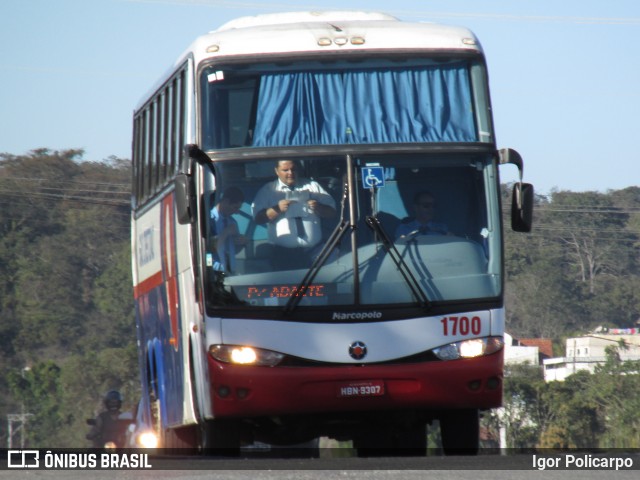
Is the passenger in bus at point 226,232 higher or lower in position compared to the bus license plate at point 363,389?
higher

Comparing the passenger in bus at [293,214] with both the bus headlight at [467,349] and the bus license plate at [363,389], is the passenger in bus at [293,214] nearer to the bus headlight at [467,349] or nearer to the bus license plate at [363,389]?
the bus license plate at [363,389]

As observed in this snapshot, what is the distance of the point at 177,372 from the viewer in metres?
14.1

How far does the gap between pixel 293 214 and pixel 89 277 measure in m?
64.0

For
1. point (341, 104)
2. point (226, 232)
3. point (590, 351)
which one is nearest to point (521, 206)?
point (341, 104)

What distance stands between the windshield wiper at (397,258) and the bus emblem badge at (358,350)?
1.86ft

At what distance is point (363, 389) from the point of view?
1186 cm

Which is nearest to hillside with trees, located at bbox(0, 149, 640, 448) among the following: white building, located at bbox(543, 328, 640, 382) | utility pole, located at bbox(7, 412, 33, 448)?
utility pole, located at bbox(7, 412, 33, 448)

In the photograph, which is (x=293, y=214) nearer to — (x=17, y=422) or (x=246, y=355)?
(x=246, y=355)

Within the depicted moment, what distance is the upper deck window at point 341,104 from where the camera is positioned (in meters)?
12.3

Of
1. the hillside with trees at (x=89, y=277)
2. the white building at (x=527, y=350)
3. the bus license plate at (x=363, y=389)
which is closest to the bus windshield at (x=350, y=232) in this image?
the bus license plate at (x=363, y=389)

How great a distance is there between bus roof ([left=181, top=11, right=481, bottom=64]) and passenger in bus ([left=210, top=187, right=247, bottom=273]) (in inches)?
48.5

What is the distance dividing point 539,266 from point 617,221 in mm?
7719

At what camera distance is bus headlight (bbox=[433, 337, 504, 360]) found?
39.2 ft

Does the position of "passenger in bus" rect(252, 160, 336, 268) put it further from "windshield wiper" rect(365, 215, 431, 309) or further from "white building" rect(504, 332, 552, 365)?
"white building" rect(504, 332, 552, 365)
